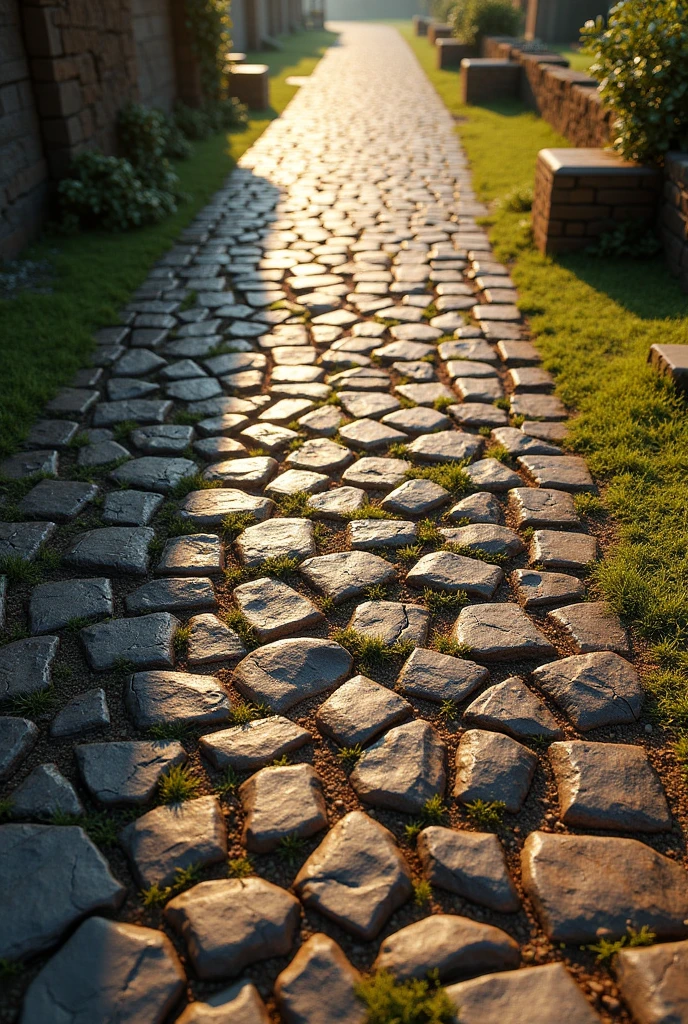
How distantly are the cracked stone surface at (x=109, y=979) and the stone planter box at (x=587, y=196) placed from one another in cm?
569

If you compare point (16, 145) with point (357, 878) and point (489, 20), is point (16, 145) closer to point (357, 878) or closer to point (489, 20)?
point (357, 878)

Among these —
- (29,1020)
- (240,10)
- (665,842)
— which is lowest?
(665,842)

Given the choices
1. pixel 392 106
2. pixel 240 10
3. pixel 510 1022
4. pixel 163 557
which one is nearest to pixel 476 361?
pixel 163 557

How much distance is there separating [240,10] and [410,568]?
78.4ft

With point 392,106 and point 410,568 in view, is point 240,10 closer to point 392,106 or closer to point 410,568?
point 392,106

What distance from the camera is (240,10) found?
22.1 metres

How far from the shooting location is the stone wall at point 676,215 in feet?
17.6

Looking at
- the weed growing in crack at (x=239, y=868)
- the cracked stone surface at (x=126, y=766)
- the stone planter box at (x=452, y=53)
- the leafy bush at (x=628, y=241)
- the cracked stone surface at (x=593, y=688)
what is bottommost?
the cracked stone surface at (x=593, y=688)

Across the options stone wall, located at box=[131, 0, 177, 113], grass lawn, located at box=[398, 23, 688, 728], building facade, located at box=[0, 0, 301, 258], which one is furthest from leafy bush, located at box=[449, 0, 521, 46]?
grass lawn, located at box=[398, 23, 688, 728]

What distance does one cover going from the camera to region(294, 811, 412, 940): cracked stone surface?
1.75 metres

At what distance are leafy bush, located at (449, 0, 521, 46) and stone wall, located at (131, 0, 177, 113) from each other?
10.2 metres

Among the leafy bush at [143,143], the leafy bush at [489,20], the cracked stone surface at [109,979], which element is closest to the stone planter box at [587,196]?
the leafy bush at [143,143]

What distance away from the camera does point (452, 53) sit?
1972 cm

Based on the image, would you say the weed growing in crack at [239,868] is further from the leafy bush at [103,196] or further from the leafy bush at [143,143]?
the leafy bush at [143,143]
